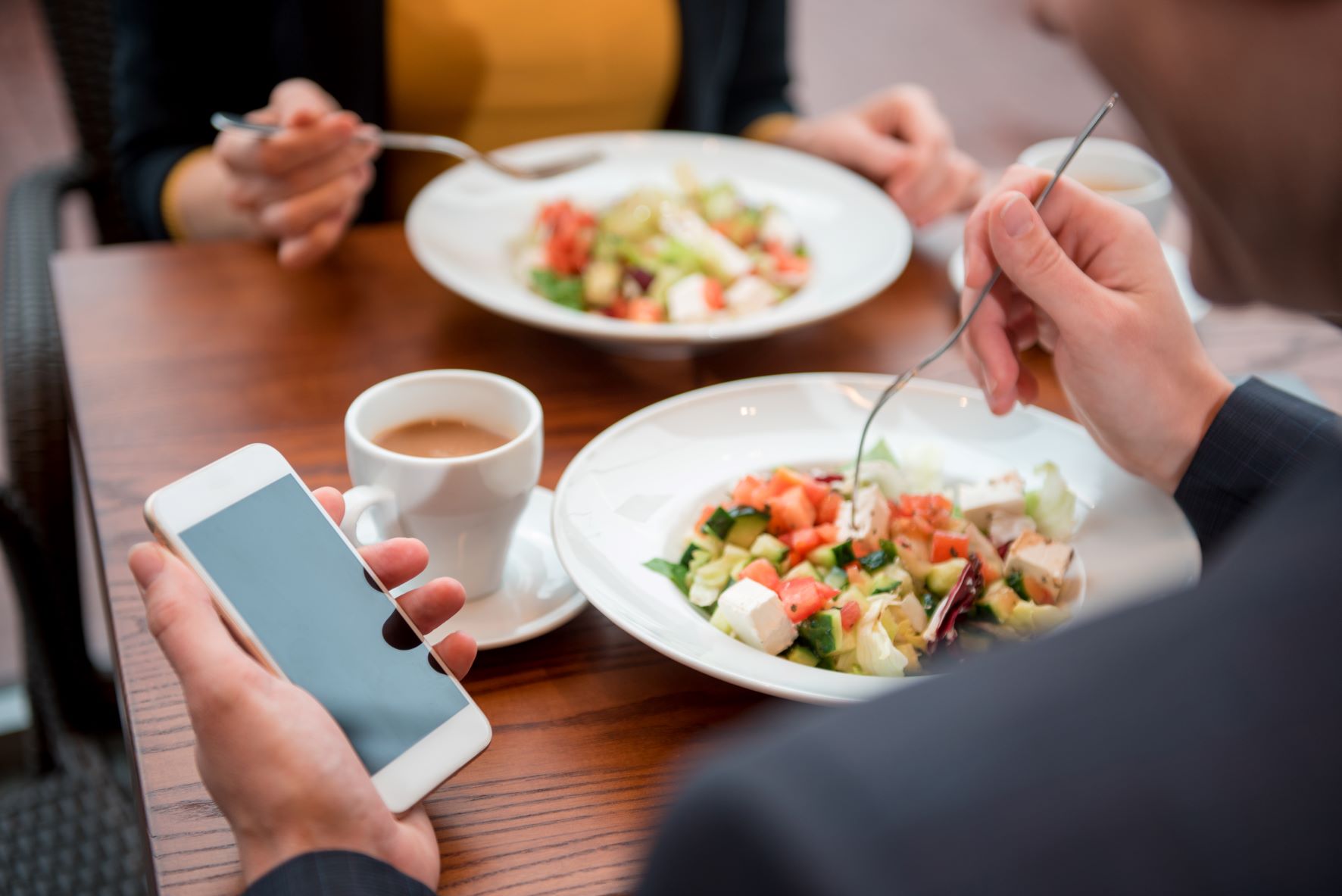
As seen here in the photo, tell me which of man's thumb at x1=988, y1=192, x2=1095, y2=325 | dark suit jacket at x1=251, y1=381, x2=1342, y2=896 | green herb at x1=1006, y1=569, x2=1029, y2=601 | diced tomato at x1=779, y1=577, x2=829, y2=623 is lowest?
green herb at x1=1006, y1=569, x2=1029, y2=601

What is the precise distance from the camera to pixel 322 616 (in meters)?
0.64

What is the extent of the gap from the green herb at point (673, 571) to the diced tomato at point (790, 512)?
9cm

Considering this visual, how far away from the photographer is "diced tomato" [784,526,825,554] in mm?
840

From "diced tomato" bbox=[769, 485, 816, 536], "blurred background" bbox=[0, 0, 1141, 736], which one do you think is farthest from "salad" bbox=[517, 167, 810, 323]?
"blurred background" bbox=[0, 0, 1141, 736]

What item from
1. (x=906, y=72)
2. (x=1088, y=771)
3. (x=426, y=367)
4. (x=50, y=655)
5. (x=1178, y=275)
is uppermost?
(x=1088, y=771)

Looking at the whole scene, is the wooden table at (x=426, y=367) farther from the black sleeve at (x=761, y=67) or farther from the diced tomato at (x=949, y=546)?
the black sleeve at (x=761, y=67)

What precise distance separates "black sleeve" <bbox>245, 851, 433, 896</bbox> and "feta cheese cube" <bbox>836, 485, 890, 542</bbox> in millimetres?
429

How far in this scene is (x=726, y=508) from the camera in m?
0.87

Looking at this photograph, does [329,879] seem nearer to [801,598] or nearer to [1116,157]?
[801,598]

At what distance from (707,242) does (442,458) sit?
611 millimetres

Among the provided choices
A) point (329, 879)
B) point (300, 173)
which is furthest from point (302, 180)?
point (329, 879)

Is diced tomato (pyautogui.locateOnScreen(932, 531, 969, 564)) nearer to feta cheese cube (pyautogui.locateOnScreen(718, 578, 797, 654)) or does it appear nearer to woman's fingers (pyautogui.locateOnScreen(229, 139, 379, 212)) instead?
feta cheese cube (pyautogui.locateOnScreen(718, 578, 797, 654))

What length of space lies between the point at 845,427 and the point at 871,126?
0.78 meters

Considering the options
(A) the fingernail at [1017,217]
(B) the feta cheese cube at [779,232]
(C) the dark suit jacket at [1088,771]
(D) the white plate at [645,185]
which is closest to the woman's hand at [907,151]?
(D) the white plate at [645,185]
